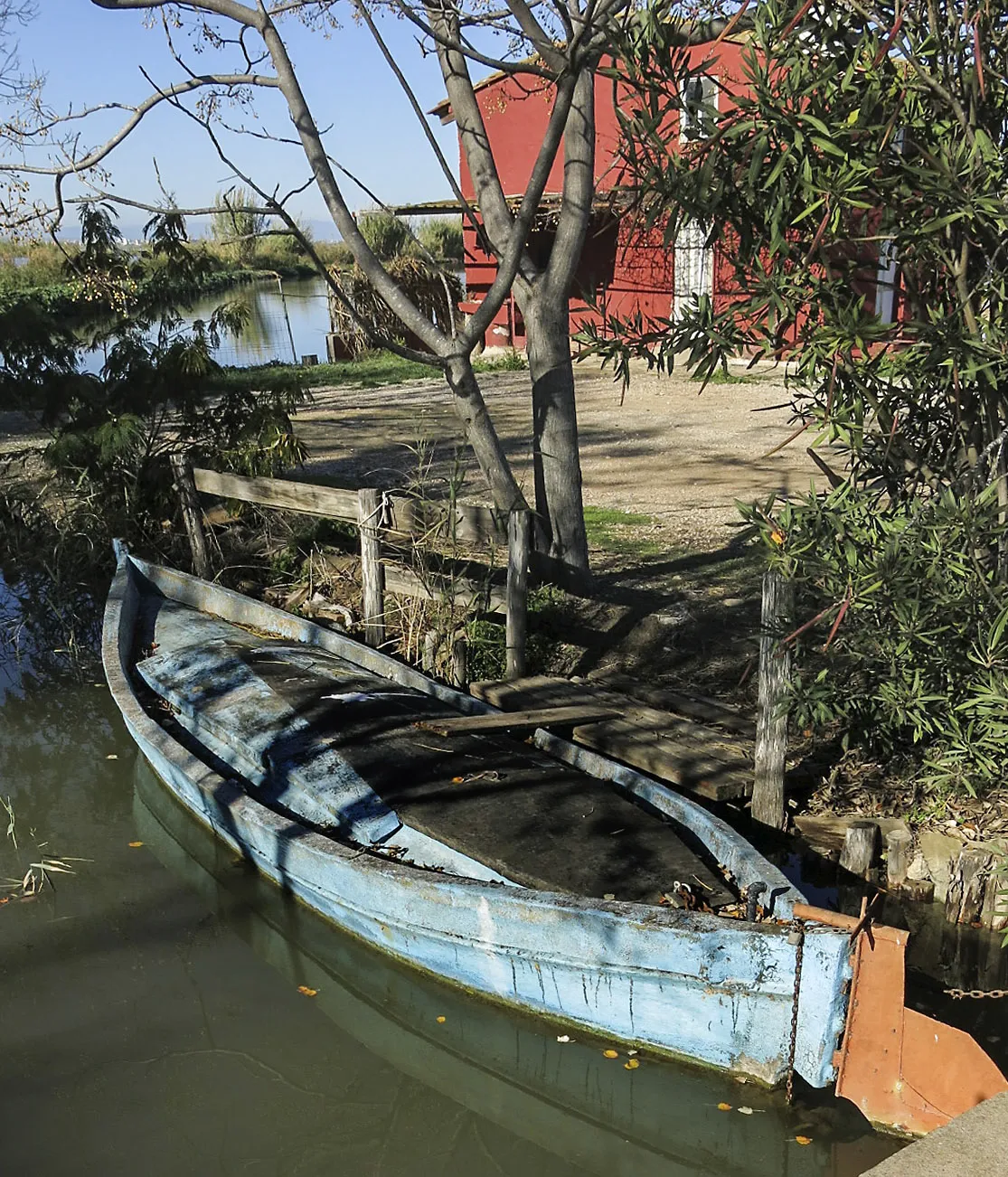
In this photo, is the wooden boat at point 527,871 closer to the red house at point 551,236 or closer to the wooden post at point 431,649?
the wooden post at point 431,649

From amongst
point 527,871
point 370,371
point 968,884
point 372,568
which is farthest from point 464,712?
point 370,371

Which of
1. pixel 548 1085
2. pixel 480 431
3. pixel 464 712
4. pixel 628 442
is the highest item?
pixel 480 431

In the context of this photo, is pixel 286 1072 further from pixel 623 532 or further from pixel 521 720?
pixel 623 532

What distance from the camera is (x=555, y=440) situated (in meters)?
9.03

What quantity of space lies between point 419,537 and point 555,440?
1354 millimetres

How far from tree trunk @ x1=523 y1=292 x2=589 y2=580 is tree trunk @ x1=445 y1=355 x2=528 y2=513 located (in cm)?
39

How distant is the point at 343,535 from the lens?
37.0 ft

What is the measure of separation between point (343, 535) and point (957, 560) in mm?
7342

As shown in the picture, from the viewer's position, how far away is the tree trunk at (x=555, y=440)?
8820 mm

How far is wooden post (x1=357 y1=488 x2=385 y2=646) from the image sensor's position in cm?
886

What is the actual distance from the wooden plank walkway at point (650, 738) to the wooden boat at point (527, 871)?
50 centimetres

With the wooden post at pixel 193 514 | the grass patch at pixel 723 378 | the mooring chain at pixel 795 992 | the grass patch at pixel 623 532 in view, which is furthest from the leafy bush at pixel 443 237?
the mooring chain at pixel 795 992

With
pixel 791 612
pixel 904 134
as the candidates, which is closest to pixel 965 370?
pixel 904 134

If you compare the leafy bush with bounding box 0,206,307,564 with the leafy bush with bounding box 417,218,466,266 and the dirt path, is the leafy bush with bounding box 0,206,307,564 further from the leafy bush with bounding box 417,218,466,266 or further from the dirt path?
the leafy bush with bounding box 417,218,466,266
